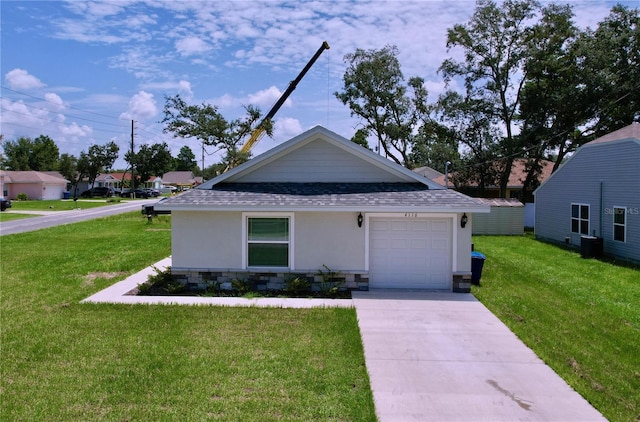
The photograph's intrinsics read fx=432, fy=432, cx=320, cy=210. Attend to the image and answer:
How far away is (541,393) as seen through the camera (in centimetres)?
560

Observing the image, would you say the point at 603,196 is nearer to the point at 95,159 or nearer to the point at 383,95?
the point at 383,95

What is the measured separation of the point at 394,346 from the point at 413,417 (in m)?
2.24

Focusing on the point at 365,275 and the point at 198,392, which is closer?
the point at 198,392

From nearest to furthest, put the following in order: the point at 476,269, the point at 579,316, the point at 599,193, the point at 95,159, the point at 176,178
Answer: the point at 579,316
the point at 476,269
the point at 599,193
the point at 95,159
the point at 176,178

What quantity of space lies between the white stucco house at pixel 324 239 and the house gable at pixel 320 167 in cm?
134

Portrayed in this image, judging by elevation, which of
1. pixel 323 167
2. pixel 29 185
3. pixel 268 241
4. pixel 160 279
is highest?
pixel 29 185

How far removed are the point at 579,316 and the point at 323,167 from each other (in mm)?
7378

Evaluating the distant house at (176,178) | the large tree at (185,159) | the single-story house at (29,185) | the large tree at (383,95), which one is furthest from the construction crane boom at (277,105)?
the large tree at (185,159)

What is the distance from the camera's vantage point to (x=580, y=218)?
19062 millimetres

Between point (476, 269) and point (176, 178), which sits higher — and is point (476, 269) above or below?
below

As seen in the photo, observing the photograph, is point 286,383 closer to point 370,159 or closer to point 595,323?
point 595,323

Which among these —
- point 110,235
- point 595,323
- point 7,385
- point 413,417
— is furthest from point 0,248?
point 595,323

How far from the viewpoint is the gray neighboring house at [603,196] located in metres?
15.5

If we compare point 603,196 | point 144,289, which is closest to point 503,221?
point 603,196
